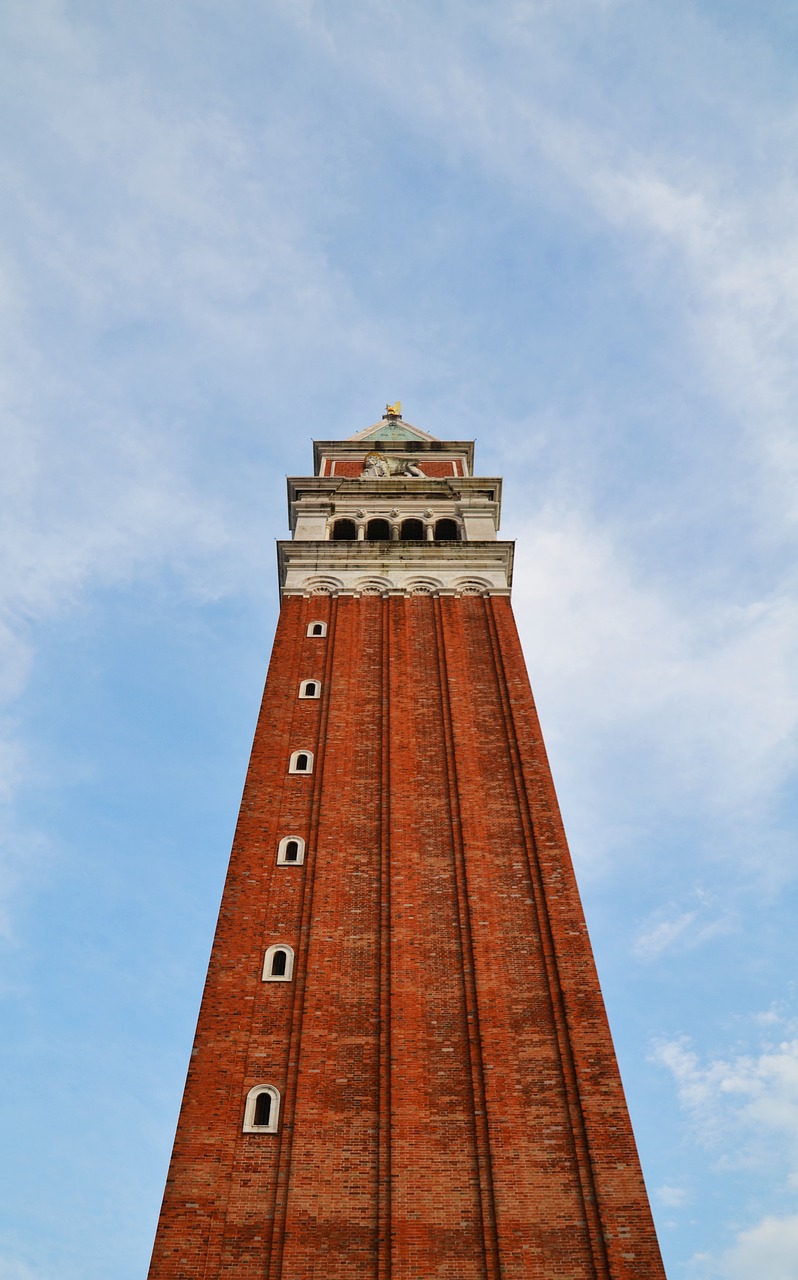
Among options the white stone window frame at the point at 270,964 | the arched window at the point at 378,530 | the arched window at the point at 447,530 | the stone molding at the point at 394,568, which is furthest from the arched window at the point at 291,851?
the arched window at the point at 447,530

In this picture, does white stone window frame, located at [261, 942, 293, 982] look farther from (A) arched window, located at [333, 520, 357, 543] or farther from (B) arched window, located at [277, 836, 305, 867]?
(A) arched window, located at [333, 520, 357, 543]

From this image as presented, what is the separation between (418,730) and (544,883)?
22.5 feet

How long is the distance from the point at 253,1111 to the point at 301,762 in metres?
10.4

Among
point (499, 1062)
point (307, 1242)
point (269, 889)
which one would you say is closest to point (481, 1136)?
point (499, 1062)

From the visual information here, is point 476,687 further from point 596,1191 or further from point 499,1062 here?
point 596,1191

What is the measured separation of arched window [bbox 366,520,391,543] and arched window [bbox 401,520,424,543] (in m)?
0.59

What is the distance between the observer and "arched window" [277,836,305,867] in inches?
1021

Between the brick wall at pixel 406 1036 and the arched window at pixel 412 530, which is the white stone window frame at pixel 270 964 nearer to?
the brick wall at pixel 406 1036

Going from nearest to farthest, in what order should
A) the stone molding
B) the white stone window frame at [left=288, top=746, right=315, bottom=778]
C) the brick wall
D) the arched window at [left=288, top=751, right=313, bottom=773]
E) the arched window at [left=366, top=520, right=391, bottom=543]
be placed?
the brick wall, the white stone window frame at [left=288, top=746, right=315, bottom=778], the arched window at [left=288, top=751, right=313, bottom=773], the stone molding, the arched window at [left=366, top=520, right=391, bottom=543]

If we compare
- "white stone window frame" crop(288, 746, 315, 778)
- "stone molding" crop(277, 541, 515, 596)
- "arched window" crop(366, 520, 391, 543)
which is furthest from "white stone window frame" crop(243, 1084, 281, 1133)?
"arched window" crop(366, 520, 391, 543)

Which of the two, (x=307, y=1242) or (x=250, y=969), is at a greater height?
(x=250, y=969)

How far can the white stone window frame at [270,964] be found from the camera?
22.9m

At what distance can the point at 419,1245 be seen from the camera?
18.2m

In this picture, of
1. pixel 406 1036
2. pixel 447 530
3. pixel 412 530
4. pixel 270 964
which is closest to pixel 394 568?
pixel 412 530
